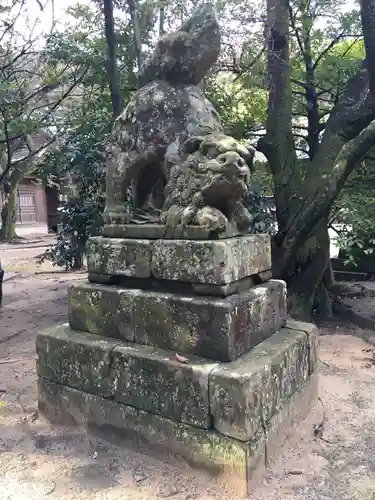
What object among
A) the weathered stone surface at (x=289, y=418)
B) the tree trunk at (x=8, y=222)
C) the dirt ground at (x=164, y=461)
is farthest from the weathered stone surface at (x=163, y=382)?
the tree trunk at (x=8, y=222)

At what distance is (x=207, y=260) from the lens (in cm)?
252

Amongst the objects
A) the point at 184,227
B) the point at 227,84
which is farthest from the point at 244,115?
the point at 184,227

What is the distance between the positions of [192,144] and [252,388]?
1.54 meters

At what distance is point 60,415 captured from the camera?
3.00 m

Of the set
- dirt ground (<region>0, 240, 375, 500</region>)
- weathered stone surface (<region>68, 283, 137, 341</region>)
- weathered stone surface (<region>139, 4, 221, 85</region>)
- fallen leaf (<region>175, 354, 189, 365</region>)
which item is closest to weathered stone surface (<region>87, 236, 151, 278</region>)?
weathered stone surface (<region>68, 283, 137, 341</region>)

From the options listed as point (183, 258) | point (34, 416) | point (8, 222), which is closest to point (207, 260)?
point (183, 258)

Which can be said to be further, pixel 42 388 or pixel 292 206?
pixel 292 206

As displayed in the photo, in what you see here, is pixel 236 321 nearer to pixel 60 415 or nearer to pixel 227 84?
pixel 60 415

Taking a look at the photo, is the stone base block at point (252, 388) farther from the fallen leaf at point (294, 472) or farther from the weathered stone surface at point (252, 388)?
the fallen leaf at point (294, 472)

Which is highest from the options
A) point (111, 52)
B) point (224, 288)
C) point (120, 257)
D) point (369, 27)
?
point (111, 52)

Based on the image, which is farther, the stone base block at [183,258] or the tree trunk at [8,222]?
the tree trunk at [8,222]

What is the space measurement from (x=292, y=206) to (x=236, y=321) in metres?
3.36

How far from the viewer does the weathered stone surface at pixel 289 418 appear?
2.50 metres

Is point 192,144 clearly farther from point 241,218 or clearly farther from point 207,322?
point 207,322
